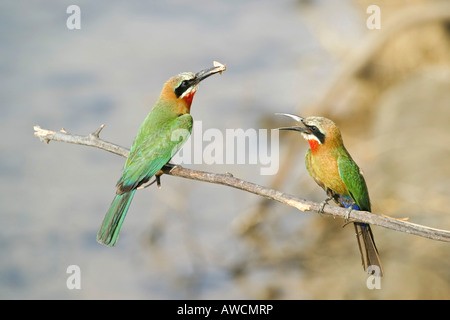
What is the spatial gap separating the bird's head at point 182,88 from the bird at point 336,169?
0.55 m

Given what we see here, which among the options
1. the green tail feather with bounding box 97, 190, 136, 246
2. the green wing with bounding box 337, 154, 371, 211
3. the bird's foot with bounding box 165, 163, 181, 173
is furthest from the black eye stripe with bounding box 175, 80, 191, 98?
the green wing with bounding box 337, 154, 371, 211

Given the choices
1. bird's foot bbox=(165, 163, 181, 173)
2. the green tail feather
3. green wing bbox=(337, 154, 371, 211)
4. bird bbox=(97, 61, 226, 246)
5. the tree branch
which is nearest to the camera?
the tree branch

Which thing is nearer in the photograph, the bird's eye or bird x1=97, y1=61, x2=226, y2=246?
bird x1=97, y1=61, x2=226, y2=246

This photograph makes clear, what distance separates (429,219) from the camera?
6.63 m

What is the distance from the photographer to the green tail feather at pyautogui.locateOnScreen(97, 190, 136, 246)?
2.32m

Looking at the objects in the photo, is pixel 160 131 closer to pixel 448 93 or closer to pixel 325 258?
pixel 325 258

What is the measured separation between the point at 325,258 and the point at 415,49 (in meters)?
2.67

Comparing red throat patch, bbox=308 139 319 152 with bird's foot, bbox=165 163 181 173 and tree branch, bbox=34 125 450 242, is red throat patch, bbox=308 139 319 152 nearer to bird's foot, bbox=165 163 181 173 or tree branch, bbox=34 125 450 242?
tree branch, bbox=34 125 450 242

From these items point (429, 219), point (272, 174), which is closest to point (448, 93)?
point (429, 219)

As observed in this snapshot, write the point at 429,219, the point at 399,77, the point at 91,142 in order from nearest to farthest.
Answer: the point at 91,142 → the point at 429,219 → the point at 399,77

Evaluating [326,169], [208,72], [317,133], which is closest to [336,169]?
[326,169]

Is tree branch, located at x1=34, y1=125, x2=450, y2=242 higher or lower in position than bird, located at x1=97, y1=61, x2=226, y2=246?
lower

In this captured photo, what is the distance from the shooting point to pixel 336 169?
224cm

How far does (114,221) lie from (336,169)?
808 millimetres
